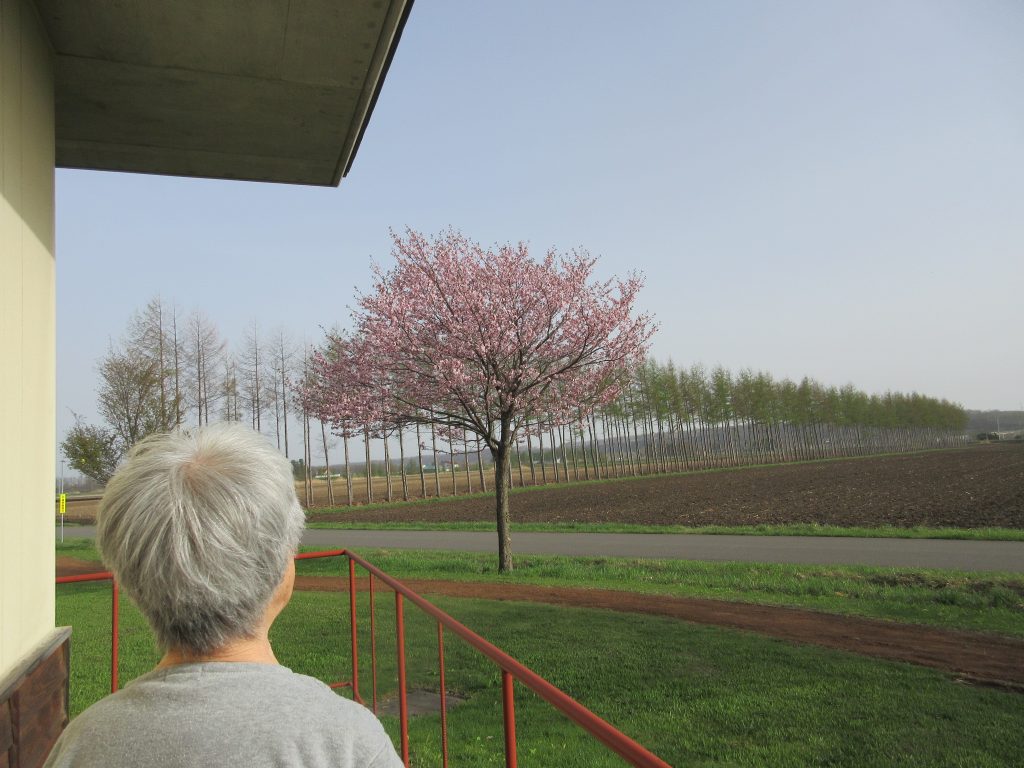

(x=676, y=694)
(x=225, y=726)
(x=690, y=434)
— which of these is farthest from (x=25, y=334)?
(x=690, y=434)

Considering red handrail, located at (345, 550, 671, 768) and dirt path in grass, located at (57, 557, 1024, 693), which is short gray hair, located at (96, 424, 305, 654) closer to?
red handrail, located at (345, 550, 671, 768)

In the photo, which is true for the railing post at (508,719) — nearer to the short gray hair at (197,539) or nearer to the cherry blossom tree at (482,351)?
the short gray hair at (197,539)

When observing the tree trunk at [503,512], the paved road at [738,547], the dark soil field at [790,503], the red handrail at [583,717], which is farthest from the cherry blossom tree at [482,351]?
the red handrail at [583,717]

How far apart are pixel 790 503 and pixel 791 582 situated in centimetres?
1494

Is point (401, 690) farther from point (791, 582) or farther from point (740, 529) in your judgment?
point (740, 529)

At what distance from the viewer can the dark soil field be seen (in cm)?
2086

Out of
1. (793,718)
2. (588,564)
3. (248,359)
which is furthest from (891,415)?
(793,718)

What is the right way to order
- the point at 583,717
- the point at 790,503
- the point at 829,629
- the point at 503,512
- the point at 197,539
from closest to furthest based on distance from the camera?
the point at 197,539
the point at 583,717
the point at 829,629
the point at 503,512
the point at 790,503

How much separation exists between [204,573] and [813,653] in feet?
25.2

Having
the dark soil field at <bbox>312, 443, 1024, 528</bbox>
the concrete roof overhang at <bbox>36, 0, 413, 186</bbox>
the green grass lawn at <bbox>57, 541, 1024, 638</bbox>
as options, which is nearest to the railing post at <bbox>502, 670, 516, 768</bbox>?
the concrete roof overhang at <bbox>36, 0, 413, 186</bbox>

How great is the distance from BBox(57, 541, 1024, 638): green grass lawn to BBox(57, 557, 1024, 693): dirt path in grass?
0.49 m

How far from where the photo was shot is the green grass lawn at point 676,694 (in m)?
5.05

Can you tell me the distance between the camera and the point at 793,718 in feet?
18.5

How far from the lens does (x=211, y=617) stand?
1188 millimetres
